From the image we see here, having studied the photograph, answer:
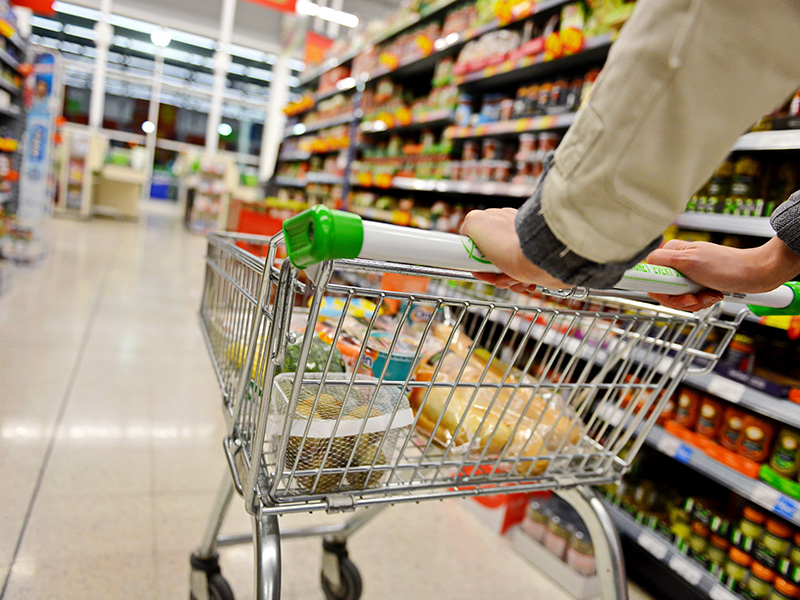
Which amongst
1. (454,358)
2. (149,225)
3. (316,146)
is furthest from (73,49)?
(454,358)

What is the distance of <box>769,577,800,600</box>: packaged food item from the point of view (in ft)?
4.93

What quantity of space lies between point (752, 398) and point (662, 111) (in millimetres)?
1451

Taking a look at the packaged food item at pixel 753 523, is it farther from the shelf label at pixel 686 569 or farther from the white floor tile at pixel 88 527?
the white floor tile at pixel 88 527

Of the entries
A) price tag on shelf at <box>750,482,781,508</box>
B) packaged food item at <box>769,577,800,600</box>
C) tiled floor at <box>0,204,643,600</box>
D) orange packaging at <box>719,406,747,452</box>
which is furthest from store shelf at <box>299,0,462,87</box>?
Result: packaged food item at <box>769,577,800,600</box>

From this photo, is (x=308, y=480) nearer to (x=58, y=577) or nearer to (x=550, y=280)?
(x=550, y=280)

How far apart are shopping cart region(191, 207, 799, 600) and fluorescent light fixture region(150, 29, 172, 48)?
41.9 feet

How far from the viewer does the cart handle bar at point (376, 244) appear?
0.54 meters

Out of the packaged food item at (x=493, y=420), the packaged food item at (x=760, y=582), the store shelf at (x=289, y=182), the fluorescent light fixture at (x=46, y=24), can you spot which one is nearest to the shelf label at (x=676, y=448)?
the packaged food item at (x=760, y=582)

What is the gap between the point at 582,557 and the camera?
66.5 inches

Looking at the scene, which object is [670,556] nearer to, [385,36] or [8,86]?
[385,36]

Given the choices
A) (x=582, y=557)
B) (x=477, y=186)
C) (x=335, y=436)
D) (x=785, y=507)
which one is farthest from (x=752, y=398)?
(x=477, y=186)

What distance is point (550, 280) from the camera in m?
0.55

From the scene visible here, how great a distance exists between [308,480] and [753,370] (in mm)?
1574

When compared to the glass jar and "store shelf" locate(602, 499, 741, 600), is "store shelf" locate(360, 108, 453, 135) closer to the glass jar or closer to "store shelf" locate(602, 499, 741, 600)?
"store shelf" locate(602, 499, 741, 600)
